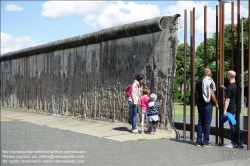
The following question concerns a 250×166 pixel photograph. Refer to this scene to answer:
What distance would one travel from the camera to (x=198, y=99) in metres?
8.91

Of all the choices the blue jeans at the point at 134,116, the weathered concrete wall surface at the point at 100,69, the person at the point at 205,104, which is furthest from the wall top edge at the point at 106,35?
the person at the point at 205,104

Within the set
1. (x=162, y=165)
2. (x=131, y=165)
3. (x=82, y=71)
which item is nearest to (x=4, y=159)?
(x=131, y=165)

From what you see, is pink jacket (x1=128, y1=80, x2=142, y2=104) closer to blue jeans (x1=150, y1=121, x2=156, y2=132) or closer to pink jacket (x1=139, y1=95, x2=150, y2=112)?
pink jacket (x1=139, y1=95, x2=150, y2=112)

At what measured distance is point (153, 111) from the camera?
10.2 meters

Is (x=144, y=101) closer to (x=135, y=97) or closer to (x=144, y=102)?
(x=144, y=102)

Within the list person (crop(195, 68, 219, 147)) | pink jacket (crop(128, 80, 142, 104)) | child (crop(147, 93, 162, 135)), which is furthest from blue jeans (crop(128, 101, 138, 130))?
person (crop(195, 68, 219, 147))

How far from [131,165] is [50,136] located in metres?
4.28

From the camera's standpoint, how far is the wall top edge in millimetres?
10609

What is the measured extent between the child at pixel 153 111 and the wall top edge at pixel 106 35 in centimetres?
176

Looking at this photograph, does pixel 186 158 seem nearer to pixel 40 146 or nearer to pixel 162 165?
pixel 162 165

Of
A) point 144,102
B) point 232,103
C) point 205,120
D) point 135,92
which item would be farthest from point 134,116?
point 232,103

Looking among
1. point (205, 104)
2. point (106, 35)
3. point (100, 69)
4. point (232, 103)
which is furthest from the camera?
point (100, 69)

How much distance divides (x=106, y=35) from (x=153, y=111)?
11.9 feet

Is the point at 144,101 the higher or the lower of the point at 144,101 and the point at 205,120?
the higher
